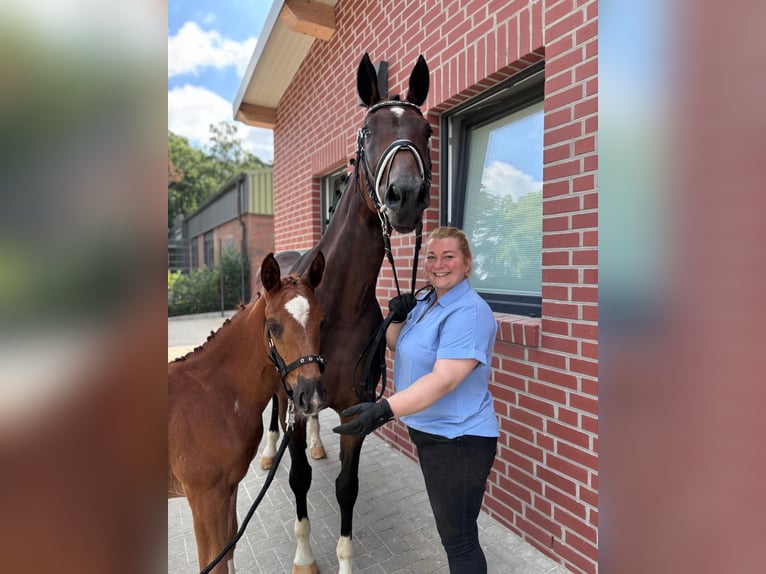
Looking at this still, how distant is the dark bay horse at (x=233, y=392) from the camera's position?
1.73 meters

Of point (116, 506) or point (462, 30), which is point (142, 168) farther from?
point (462, 30)

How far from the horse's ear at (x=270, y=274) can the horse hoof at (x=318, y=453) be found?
2.63m

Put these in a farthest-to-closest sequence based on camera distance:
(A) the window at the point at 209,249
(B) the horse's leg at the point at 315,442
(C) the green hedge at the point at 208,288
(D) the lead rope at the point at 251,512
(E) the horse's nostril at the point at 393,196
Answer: (A) the window at the point at 209,249, (C) the green hedge at the point at 208,288, (B) the horse's leg at the point at 315,442, (E) the horse's nostril at the point at 393,196, (D) the lead rope at the point at 251,512

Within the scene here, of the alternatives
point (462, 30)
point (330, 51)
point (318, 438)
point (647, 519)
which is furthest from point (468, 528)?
point (330, 51)

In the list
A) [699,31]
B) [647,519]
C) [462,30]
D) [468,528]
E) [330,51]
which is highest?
[330,51]

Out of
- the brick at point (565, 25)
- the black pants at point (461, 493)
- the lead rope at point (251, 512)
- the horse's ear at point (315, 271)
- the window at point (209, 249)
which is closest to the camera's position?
the lead rope at point (251, 512)

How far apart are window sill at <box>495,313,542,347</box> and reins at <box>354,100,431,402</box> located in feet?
2.36

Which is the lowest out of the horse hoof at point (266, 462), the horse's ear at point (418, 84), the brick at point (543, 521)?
the horse hoof at point (266, 462)

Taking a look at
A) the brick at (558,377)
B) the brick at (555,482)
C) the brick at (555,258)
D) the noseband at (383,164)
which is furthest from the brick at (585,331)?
the noseband at (383,164)

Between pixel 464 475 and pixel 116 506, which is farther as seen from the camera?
pixel 464 475

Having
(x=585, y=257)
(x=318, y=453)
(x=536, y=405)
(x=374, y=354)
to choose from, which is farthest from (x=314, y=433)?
(x=585, y=257)

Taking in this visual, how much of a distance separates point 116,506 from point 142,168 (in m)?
0.35

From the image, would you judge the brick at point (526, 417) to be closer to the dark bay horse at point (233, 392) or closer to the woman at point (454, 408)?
the woman at point (454, 408)

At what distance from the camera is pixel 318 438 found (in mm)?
4129
